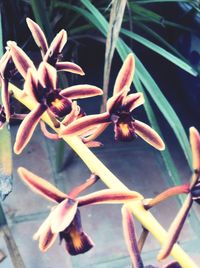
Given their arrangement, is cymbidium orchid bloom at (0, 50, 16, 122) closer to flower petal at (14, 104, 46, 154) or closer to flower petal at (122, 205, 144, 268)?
flower petal at (14, 104, 46, 154)

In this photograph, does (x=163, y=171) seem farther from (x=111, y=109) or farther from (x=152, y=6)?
(x=111, y=109)

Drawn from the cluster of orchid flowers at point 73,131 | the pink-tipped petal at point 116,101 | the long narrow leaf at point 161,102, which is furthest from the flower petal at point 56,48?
the long narrow leaf at point 161,102

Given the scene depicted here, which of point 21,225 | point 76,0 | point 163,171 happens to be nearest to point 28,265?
point 21,225

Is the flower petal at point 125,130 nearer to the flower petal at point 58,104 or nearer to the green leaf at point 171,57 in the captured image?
the flower petal at point 58,104

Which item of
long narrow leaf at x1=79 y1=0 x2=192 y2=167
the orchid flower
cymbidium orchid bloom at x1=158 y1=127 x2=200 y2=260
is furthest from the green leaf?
cymbidium orchid bloom at x1=158 y1=127 x2=200 y2=260

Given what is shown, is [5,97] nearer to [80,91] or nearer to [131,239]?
[80,91]
